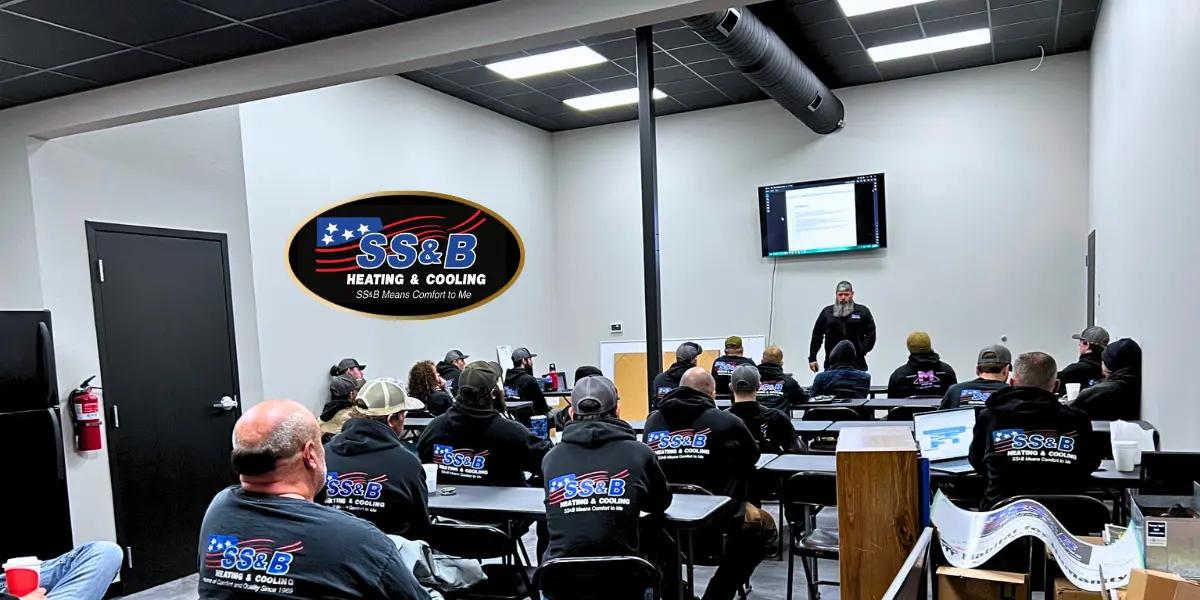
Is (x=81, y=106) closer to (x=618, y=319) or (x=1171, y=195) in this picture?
(x=1171, y=195)

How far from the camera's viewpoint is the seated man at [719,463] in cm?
370

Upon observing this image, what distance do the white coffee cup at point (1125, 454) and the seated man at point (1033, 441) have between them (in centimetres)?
29

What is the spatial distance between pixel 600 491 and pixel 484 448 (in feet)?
3.56

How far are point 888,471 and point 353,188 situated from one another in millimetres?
6503

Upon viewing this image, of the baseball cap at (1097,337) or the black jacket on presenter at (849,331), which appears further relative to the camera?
the black jacket on presenter at (849,331)

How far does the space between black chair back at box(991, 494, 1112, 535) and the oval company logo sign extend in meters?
5.69

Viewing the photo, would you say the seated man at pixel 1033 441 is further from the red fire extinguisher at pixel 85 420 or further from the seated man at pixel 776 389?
the red fire extinguisher at pixel 85 420

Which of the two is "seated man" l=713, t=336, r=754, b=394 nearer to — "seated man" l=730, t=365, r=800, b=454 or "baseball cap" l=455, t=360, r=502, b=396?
"seated man" l=730, t=365, r=800, b=454

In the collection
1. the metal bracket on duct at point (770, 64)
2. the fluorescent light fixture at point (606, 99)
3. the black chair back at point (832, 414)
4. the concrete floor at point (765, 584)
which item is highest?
the fluorescent light fixture at point (606, 99)

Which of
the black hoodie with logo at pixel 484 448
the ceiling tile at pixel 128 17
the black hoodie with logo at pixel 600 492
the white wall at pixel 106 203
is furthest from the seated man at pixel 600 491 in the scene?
the white wall at pixel 106 203

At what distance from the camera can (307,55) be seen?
4.07m

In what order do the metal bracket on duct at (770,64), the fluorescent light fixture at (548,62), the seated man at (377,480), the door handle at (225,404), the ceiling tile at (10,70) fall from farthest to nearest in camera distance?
the fluorescent light fixture at (548,62)
the metal bracket on duct at (770,64)
the door handle at (225,404)
the ceiling tile at (10,70)
the seated man at (377,480)

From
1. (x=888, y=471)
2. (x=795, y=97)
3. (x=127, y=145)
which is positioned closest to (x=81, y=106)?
(x=127, y=145)

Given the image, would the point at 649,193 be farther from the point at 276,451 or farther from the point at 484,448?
the point at 276,451
